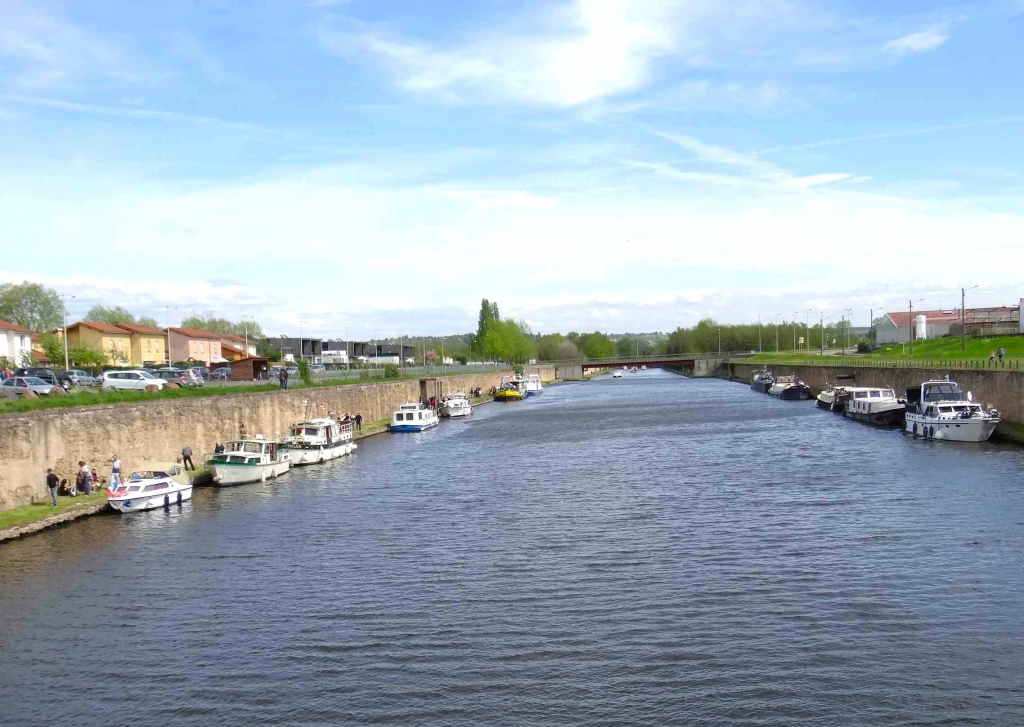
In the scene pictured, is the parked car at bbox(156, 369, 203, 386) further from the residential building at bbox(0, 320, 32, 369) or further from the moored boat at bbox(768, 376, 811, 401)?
the moored boat at bbox(768, 376, 811, 401)

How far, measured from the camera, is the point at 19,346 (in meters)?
99.9

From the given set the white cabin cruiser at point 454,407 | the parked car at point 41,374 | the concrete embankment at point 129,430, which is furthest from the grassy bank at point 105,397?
the white cabin cruiser at point 454,407

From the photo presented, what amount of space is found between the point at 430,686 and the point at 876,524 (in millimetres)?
18845

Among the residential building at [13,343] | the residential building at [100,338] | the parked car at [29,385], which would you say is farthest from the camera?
the residential building at [100,338]

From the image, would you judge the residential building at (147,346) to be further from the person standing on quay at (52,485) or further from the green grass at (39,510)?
the person standing on quay at (52,485)

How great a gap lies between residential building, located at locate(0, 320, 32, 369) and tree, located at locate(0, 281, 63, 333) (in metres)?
26.6

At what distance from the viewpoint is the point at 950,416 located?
53031 mm

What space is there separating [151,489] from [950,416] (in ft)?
142

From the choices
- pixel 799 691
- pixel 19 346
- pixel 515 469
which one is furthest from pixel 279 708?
pixel 19 346

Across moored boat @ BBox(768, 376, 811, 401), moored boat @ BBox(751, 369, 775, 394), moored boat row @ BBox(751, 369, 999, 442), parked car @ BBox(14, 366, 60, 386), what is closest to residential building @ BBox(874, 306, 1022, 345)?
moored boat @ BBox(751, 369, 775, 394)

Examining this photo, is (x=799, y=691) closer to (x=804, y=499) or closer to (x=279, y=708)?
(x=279, y=708)

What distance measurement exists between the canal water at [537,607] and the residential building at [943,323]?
3783 inches

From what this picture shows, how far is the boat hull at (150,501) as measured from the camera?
3475cm

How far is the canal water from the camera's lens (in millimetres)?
16625
